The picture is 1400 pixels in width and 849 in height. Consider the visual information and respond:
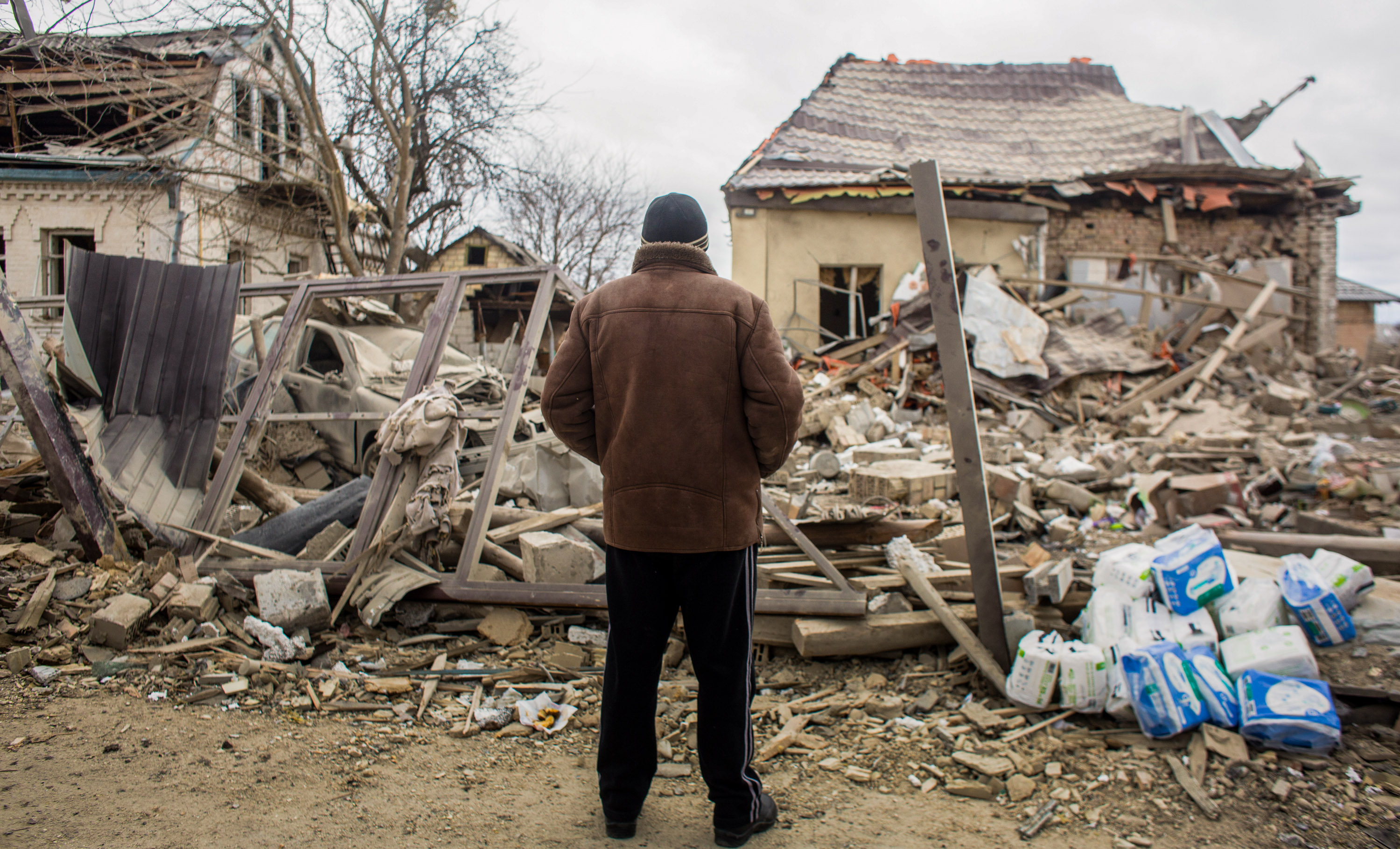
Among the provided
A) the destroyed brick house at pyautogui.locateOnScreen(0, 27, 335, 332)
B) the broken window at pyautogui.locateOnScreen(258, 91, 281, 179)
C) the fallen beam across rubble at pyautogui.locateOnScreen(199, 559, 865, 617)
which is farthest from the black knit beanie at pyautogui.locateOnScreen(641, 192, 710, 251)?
the broken window at pyautogui.locateOnScreen(258, 91, 281, 179)

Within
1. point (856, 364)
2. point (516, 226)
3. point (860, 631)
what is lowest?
point (860, 631)

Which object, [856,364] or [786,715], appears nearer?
[786,715]

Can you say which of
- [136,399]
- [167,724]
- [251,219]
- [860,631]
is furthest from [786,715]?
[251,219]

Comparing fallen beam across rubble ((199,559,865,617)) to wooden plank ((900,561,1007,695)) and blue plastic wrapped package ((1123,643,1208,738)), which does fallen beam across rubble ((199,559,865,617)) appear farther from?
blue plastic wrapped package ((1123,643,1208,738))

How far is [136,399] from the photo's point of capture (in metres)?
4.46

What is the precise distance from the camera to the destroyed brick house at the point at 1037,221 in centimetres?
1269

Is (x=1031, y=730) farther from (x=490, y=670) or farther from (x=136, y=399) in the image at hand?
(x=136, y=399)

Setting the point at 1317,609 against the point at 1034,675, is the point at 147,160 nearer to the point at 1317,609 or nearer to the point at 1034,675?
the point at 1034,675

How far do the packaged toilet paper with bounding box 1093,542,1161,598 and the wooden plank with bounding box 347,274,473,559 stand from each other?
10.1ft

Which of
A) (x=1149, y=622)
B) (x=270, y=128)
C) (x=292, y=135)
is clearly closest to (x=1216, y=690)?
(x=1149, y=622)

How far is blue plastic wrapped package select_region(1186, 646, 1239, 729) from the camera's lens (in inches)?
107

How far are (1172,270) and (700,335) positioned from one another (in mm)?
14034

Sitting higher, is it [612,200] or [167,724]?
[612,200]

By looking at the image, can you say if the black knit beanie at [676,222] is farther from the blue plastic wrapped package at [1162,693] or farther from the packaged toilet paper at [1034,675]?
the blue plastic wrapped package at [1162,693]
